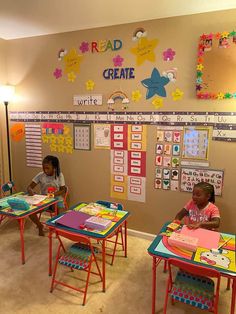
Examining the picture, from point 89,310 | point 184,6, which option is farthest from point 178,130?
point 89,310

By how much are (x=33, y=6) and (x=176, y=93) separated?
71.3 inches

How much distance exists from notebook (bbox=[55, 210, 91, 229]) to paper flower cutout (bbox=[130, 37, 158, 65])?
1.93 meters

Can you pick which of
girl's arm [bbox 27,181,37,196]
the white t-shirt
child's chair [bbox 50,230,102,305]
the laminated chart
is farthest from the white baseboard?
girl's arm [bbox 27,181,37,196]

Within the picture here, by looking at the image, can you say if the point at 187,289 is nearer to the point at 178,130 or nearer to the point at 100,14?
the point at 178,130

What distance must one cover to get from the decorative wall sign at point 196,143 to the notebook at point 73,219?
4.58ft

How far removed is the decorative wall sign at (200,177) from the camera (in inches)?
114

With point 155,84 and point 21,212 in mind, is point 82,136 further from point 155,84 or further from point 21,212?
point 21,212

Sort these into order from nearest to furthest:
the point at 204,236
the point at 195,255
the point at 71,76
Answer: the point at 195,255 → the point at 204,236 → the point at 71,76

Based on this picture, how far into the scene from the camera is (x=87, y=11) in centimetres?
277

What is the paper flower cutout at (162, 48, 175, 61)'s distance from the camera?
9.59 feet

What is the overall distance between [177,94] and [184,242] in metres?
1.72

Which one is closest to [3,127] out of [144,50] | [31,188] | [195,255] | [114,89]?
[31,188]

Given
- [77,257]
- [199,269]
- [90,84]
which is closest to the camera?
[199,269]

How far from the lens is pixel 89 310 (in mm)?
2189
